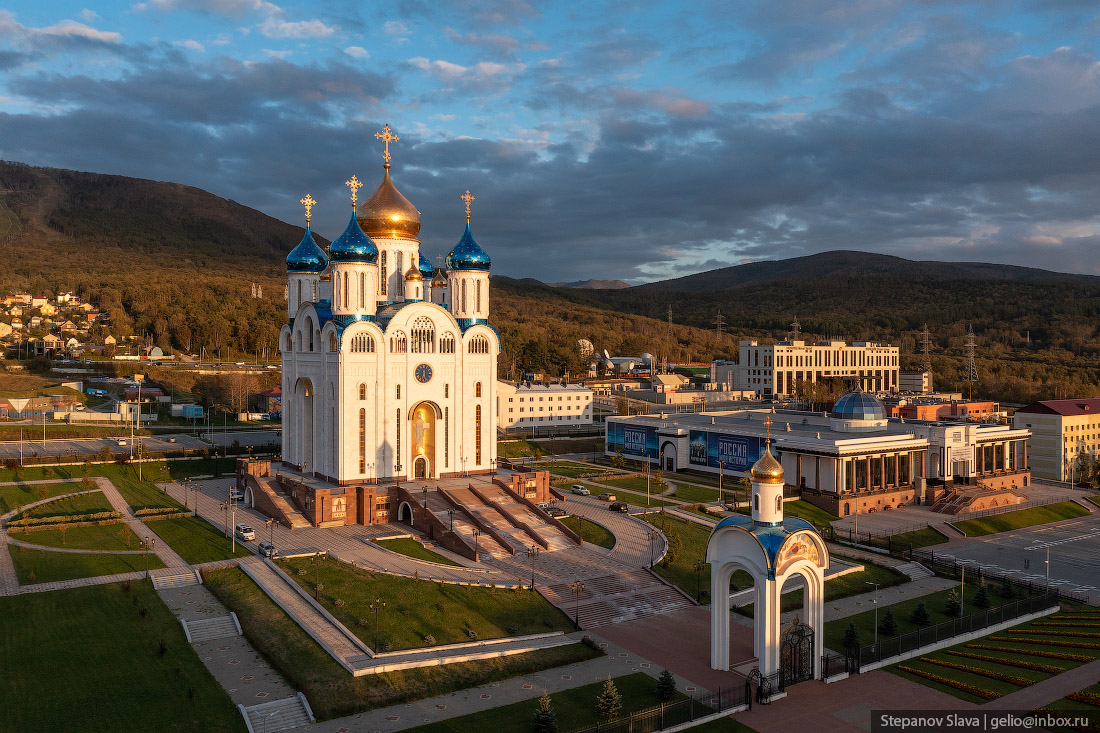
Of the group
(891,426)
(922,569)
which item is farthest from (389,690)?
(891,426)

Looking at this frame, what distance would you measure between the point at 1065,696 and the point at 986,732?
393 centimetres

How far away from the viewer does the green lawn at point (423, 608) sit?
1022 inches

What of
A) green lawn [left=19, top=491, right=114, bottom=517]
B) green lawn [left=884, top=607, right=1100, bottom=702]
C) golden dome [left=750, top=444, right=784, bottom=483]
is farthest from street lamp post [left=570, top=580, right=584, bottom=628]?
green lawn [left=19, top=491, right=114, bottom=517]

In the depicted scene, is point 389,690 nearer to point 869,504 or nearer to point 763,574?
point 763,574

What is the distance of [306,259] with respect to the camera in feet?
150

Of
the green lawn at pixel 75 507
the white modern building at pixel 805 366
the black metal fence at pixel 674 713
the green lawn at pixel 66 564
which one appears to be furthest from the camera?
the white modern building at pixel 805 366

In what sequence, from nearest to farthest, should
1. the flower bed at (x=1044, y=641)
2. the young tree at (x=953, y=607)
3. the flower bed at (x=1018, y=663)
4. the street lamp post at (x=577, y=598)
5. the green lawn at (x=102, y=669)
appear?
the green lawn at (x=102, y=669)
the flower bed at (x=1018, y=663)
the flower bed at (x=1044, y=641)
the street lamp post at (x=577, y=598)
the young tree at (x=953, y=607)

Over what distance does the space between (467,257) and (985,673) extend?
30.9 meters

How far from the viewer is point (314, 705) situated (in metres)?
21.3

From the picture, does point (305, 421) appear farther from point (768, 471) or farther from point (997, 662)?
point (997, 662)

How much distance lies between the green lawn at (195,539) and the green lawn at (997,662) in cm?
2651

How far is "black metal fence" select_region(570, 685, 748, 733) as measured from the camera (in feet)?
65.8

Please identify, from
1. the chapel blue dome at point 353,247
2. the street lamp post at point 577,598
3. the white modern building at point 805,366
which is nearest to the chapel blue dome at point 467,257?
the chapel blue dome at point 353,247

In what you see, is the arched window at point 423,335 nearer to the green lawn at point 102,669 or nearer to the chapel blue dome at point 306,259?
the chapel blue dome at point 306,259
